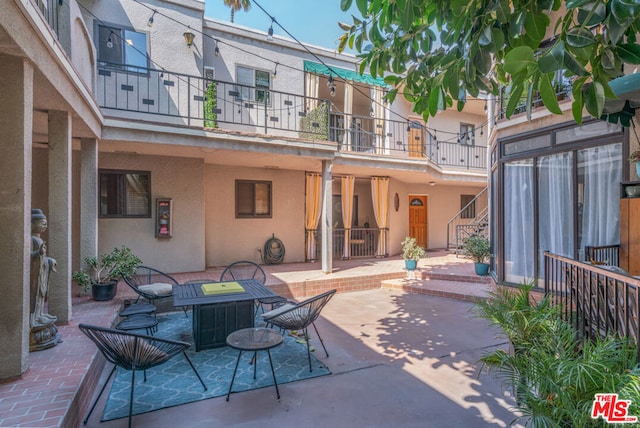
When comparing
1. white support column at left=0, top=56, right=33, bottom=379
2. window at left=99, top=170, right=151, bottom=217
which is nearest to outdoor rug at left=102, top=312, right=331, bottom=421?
white support column at left=0, top=56, right=33, bottom=379

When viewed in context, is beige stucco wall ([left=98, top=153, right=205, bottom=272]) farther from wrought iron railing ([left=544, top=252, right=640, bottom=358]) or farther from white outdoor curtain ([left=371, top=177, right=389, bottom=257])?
wrought iron railing ([left=544, top=252, right=640, bottom=358])

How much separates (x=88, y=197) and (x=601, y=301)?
682cm

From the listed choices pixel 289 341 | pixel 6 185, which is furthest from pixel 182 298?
pixel 6 185

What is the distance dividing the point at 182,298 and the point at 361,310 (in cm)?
341

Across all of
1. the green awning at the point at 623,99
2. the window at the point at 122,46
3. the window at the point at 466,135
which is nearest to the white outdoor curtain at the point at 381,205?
the window at the point at 466,135

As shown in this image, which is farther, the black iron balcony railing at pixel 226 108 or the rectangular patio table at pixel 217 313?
the black iron balcony railing at pixel 226 108

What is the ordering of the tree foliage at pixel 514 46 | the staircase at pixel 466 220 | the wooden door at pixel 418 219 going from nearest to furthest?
the tree foliage at pixel 514 46, the staircase at pixel 466 220, the wooden door at pixel 418 219

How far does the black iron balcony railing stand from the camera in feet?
23.8

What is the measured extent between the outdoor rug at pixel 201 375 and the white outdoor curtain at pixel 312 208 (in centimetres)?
539

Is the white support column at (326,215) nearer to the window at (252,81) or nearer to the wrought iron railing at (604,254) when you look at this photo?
the window at (252,81)

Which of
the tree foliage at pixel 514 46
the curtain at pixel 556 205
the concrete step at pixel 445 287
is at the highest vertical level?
the tree foliage at pixel 514 46

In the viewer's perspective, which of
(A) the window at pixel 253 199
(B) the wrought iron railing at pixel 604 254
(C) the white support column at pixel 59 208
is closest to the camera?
(C) the white support column at pixel 59 208

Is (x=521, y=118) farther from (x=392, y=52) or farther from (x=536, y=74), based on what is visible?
(x=536, y=74)

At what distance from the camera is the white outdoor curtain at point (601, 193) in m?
4.92
